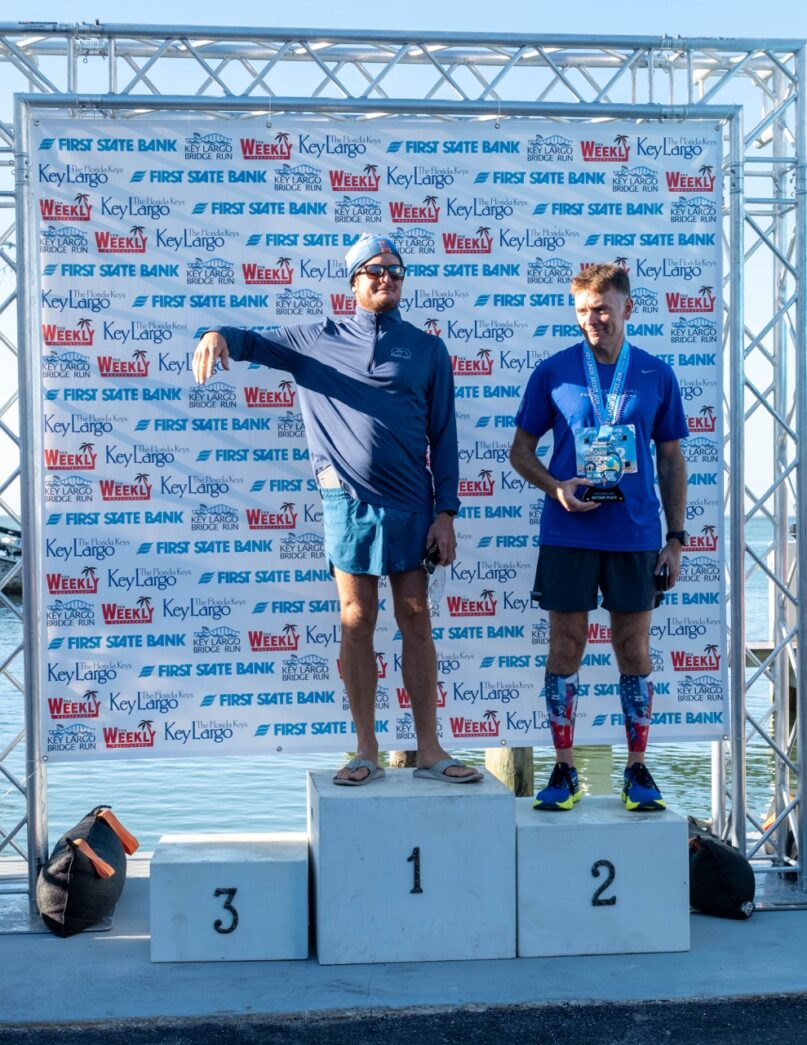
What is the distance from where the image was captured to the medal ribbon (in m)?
4.34

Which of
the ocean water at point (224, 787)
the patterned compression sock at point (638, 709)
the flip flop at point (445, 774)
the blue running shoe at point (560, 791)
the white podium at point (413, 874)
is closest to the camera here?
the white podium at point (413, 874)

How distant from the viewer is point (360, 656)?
4.32 meters

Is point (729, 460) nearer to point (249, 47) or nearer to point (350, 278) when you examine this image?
point (350, 278)

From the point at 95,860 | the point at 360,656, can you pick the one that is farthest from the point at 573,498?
the point at 95,860

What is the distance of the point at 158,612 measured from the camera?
4.77 metres

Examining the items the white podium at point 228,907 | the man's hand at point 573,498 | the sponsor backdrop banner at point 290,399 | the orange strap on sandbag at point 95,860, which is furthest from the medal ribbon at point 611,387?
the orange strap on sandbag at point 95,860

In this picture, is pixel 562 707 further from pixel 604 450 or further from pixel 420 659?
Result: pixel 604 450

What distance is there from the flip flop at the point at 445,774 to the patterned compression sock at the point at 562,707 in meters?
0.33

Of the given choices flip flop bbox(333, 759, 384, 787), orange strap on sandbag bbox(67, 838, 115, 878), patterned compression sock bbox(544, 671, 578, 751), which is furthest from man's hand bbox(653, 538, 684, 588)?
orange strap on sandbag bbox(67, 838, 115, 878)

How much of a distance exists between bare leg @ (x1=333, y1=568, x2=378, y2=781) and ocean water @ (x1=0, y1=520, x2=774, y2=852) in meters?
2.80

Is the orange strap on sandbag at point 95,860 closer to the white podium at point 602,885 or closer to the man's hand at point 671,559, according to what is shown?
the white podium at point 602,885

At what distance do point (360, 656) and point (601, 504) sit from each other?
3.17 ft

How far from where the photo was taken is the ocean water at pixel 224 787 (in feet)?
25.6

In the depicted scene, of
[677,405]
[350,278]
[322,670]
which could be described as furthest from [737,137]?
[322,670]
